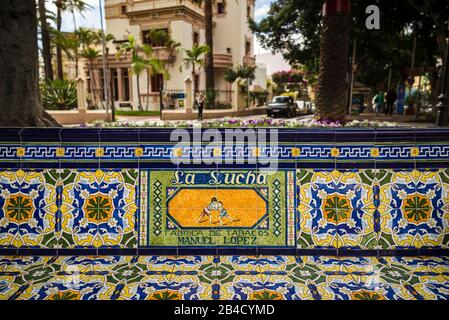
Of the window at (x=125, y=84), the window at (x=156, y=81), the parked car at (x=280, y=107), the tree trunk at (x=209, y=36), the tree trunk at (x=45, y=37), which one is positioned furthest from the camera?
the window at (x=125, y=84)

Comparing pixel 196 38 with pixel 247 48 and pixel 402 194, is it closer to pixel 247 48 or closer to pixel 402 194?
pixel 247 48

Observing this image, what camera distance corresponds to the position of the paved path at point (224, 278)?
192 cm

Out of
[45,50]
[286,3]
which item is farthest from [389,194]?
[45,50]

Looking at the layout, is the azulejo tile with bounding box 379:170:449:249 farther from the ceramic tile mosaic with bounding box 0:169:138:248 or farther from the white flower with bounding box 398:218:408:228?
the ceramic tile mosaic with bounding box 0:169:138:248

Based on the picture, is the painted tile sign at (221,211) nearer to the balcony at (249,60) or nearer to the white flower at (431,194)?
the white flower at (431,194)

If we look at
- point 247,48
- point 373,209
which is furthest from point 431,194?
point 247,48

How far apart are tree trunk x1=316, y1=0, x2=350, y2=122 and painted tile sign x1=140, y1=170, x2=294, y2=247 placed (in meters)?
6.49

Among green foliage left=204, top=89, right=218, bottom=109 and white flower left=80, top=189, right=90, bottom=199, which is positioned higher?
green foliage left=204, top=89, right=218, bottom=109

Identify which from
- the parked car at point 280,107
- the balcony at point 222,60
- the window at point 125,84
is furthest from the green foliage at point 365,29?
the window at point 125,84

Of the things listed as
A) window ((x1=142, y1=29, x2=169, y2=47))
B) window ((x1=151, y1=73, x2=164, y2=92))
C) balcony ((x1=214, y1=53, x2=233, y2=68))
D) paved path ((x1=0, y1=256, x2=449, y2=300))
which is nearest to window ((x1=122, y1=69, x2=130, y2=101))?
window ((x1=151, y1=73, x2=164, y2=92))

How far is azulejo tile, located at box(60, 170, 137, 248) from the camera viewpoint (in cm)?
233

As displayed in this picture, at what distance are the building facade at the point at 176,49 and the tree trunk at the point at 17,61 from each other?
69.8 ft

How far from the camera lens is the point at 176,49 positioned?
96.6 feet

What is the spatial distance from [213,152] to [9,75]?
3334 mm
